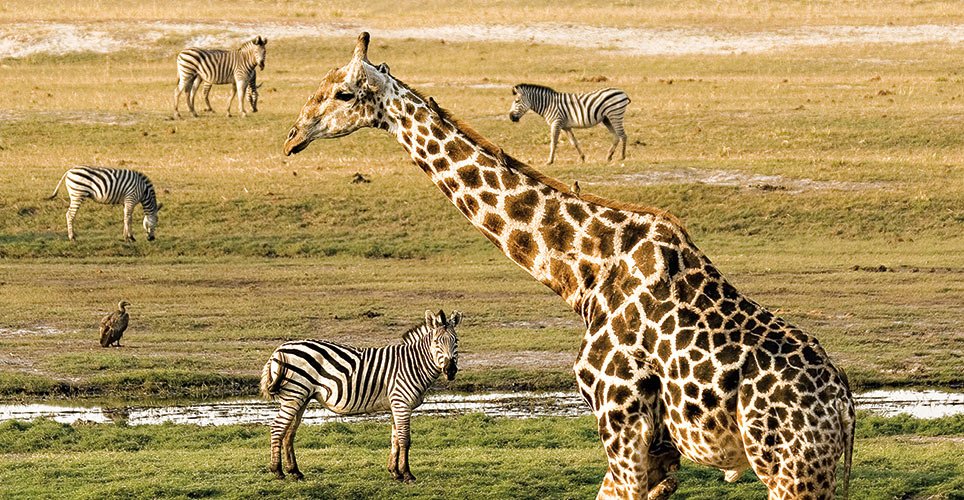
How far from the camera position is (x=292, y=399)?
12547 mm

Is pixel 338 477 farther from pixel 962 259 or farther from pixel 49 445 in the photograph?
pixel 962 259

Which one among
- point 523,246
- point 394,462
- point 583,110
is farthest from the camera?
point 583,110

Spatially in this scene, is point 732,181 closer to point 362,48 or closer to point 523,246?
point 523,246

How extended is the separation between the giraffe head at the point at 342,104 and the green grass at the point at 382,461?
12.9 feet

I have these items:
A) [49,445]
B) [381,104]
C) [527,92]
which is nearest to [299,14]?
[527,92]

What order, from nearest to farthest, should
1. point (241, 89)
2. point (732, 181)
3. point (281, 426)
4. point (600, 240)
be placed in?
point (600, 240) → point (281, 426) → point (732, 181) → point (241, 89)

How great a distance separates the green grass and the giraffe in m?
3.70

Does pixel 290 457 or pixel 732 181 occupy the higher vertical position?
pixel 732 181

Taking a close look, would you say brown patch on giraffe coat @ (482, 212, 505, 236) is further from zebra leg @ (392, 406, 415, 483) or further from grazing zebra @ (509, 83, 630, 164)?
grazing zebra @ (509, 83, 630, 164)

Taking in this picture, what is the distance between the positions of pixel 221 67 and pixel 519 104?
970cm

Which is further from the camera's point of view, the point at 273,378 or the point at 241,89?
the point at 241,89

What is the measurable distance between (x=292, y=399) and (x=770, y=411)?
19.6ft

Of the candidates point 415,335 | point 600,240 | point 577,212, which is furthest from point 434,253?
point 600,240

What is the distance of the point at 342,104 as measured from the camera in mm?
8367
